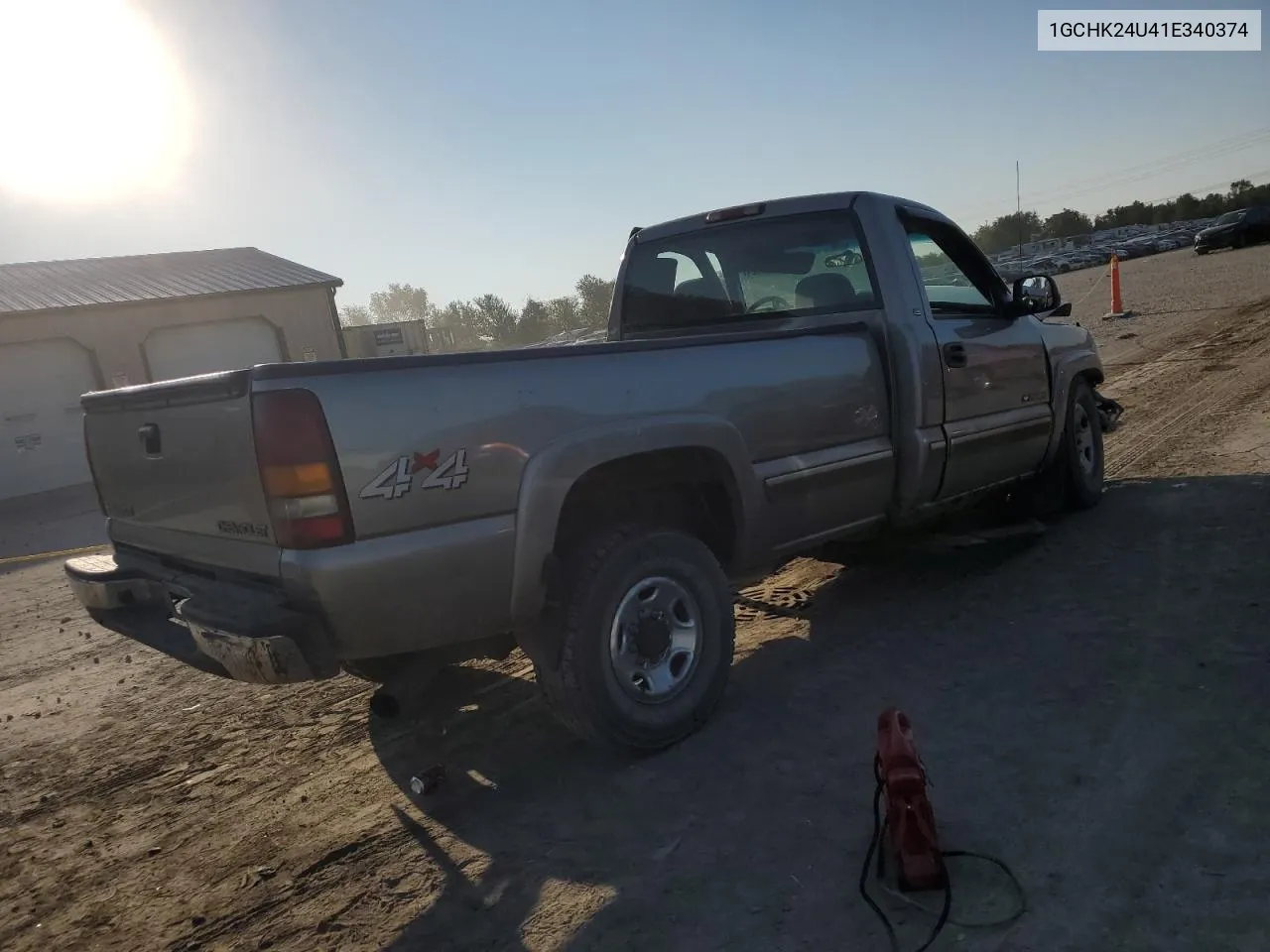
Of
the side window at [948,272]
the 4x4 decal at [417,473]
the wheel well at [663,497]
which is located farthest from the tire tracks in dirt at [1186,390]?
the 4x4 decal at [417,473]

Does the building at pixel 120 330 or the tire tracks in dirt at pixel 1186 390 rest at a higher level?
the building at pixel 120 330

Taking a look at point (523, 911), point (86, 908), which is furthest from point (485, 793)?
point (86, 908)

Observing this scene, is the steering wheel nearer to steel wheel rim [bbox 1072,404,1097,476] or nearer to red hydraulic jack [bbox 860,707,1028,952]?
steel wheel rim [bbox 1072,404,1097,476]

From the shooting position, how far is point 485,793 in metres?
3.25

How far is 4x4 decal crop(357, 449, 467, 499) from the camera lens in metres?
2.63

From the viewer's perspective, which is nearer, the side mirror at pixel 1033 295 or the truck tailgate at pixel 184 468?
the truck tailgate at pixel 184 468

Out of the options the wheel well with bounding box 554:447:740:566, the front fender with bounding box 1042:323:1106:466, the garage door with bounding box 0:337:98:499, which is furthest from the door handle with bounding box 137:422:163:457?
the garage door with bounding box 0:337:98:499

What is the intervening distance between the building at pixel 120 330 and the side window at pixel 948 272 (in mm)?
18857

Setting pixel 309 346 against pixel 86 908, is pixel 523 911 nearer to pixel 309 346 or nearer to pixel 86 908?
pixel 86 908

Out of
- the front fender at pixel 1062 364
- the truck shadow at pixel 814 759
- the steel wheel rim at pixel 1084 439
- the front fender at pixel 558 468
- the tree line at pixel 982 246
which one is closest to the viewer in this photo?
the truck shadow at pixel 814 759

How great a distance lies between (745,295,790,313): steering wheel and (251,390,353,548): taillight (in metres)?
2.76

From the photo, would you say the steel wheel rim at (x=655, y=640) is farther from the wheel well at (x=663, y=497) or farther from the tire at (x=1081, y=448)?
the tire at (x=1081, y=448)

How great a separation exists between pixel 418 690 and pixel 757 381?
178 cm

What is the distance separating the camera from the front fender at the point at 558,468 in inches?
115
